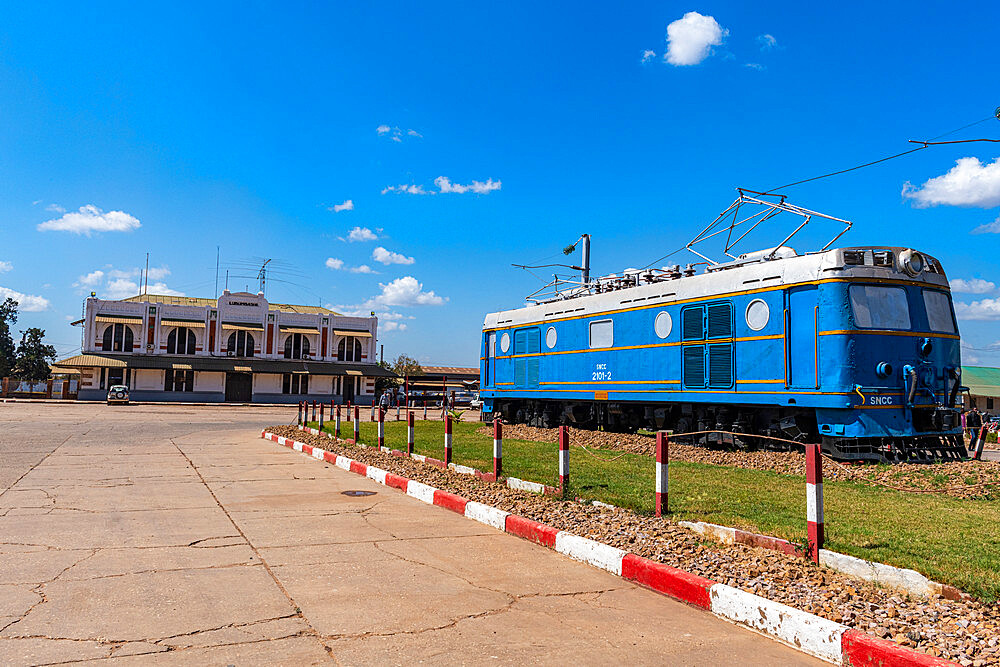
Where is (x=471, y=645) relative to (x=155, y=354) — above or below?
below

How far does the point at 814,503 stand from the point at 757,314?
8.38 m

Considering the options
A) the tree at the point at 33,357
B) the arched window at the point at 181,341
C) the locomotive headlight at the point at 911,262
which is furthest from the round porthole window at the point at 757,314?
the tree at the point at 33,357

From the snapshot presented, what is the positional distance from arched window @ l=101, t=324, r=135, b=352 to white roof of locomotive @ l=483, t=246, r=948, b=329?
43.6 metres

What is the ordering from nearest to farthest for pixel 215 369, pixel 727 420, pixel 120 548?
pixel 120 548
pixel 727 420
pixel 215 369

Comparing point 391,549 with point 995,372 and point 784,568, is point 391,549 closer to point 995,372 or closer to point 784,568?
point 784,568

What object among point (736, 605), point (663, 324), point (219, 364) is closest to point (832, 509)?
point (736, 605)

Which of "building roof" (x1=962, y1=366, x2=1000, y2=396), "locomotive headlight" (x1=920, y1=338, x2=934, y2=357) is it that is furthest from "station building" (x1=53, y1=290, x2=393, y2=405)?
"locomotive headlight" (x1=920, y1=338, x2=934, y2=357)

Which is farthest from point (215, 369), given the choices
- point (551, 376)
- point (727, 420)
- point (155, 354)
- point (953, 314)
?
point (953, 314)

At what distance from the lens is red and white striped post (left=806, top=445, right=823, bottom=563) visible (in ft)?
18.0

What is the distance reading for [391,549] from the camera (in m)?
6.47

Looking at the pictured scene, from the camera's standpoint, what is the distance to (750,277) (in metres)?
13.7

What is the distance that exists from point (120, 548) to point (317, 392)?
168 feet

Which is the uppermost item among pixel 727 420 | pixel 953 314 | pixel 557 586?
pixel 953 314

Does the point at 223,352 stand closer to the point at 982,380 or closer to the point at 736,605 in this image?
the point at 736,605
